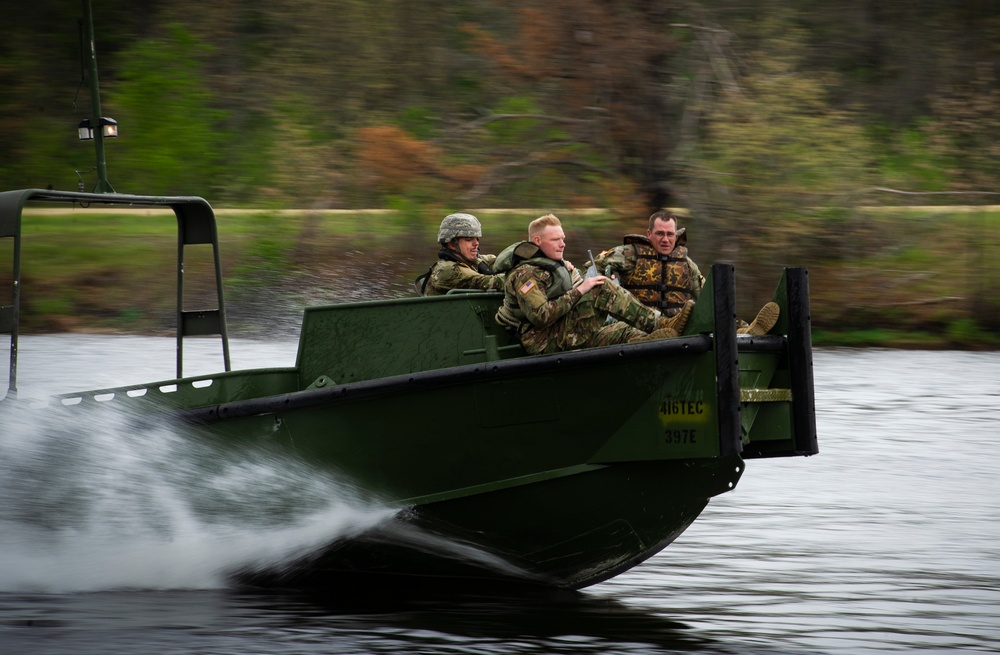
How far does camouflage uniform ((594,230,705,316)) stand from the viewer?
8070 mm

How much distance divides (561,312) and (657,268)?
1436 millimetres

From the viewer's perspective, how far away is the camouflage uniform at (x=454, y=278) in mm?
7762

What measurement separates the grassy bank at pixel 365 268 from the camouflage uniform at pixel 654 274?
426 inches

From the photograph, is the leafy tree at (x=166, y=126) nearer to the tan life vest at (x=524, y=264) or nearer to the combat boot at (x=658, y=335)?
the tan life vest at (x=524, y=264)

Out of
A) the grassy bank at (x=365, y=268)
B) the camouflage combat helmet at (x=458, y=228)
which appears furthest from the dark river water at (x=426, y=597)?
the grassy bank at (x=365, y=268)

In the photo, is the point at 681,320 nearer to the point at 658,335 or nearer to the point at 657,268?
the point at 658,335

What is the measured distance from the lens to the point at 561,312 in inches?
268

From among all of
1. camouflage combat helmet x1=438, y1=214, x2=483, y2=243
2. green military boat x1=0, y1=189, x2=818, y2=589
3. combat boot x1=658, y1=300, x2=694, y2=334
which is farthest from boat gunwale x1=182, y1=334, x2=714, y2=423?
camouflage combat helmet x1=438, y1=214, x2=483, y2=243

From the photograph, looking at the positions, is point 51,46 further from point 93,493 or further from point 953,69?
point 93,493

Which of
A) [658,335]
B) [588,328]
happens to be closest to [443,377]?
[588,328]

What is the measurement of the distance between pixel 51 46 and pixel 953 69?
61.9 ft

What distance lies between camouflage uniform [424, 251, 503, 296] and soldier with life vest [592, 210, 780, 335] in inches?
28.6

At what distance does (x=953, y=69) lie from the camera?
22.2 metres

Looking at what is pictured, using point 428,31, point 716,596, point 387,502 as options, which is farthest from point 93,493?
point 428,31
